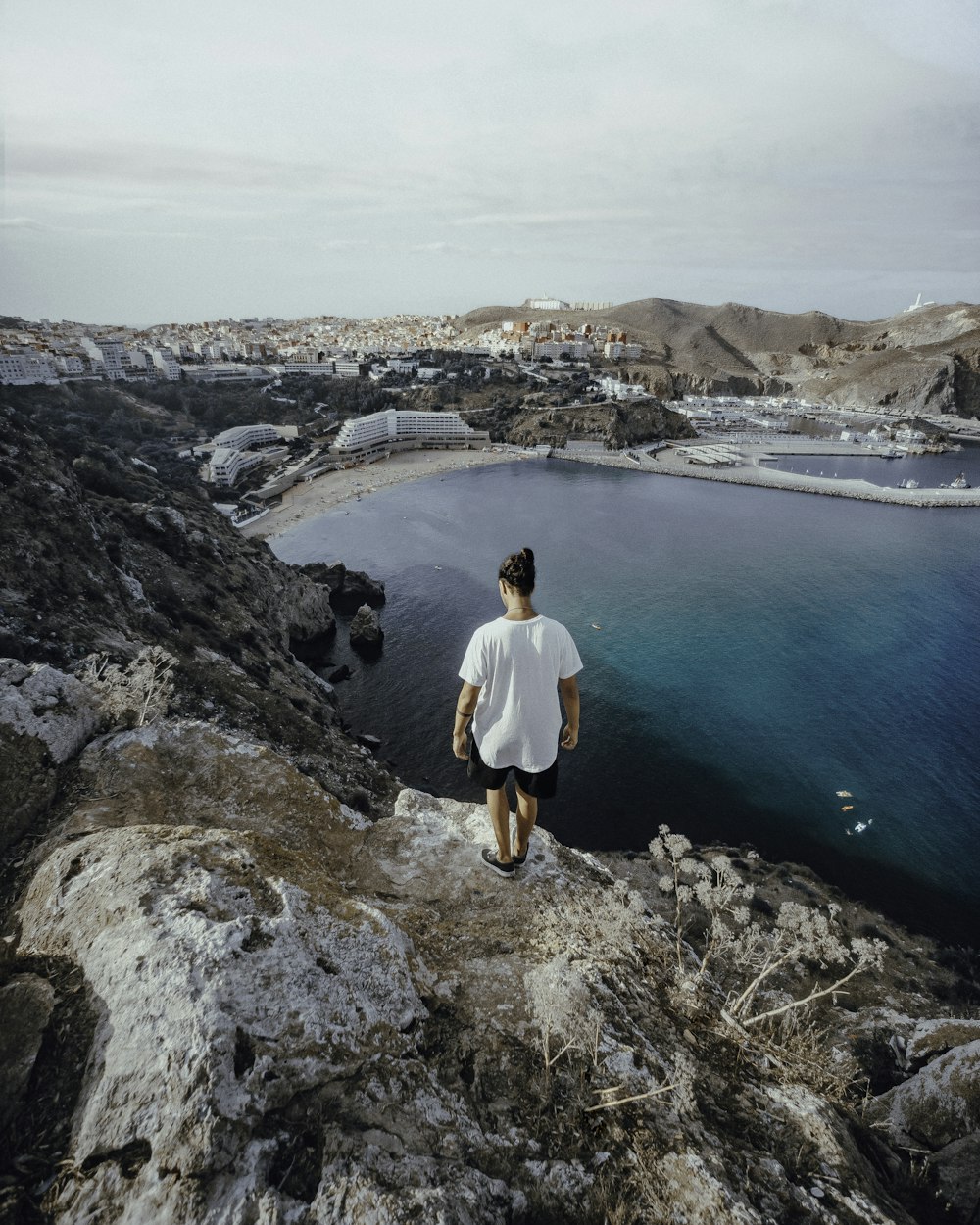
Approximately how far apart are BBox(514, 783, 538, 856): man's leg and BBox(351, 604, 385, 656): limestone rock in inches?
989

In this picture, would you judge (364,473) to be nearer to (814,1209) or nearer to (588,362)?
(814,1209)

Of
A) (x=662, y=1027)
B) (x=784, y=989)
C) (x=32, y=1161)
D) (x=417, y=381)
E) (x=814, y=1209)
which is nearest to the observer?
(x=32, y=1161)

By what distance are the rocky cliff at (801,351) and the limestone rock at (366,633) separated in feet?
314

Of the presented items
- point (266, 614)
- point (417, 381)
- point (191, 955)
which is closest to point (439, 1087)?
point (191, 955)

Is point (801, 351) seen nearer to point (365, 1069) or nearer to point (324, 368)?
point (324, 368)

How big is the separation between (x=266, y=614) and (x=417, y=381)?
8249 cm

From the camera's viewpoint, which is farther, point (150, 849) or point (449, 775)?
point (449, 775)

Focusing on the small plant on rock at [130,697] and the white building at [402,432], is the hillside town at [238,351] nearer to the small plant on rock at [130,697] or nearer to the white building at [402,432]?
the white building at [402,432]

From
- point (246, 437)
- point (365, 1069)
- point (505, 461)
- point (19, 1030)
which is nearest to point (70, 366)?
point (246, 437)

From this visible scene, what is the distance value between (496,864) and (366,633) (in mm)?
25729

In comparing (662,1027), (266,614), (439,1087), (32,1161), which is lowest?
(266,614)

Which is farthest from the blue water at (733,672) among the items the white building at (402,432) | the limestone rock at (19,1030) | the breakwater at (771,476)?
the white building at (402,432)

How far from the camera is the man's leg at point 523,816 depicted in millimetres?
5050

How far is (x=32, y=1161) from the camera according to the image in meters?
2.40
